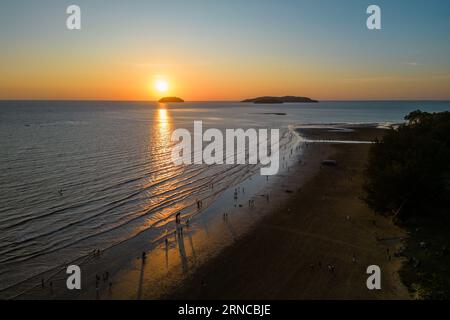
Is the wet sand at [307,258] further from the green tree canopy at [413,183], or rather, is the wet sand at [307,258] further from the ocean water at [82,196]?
the ocean water at [82,196]

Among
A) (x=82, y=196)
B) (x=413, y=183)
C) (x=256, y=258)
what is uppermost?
(x=413, y=183)

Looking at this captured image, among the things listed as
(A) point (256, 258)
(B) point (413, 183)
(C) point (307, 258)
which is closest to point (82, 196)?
(A) point (256, 258)

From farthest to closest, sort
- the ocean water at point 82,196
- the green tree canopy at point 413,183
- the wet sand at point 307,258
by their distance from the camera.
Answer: the green tree canopy at point 413,183, the ocean water at point 82,196, the wet sand at point 307,258

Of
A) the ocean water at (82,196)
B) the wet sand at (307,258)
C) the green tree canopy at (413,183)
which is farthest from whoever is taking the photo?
the green tree canopy at (413,183)

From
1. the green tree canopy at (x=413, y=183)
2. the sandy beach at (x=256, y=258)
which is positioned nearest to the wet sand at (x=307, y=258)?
the sandy beach at (x=256, y=258)

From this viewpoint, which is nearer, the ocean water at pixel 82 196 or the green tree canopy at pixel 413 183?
the ocean water at pixel 82 196

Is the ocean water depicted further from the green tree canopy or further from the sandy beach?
the green tree canopy

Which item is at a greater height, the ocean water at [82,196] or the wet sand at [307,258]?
the ocean water at [82,196]

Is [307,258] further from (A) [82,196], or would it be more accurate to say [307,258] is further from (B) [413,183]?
(A) [82,196]
